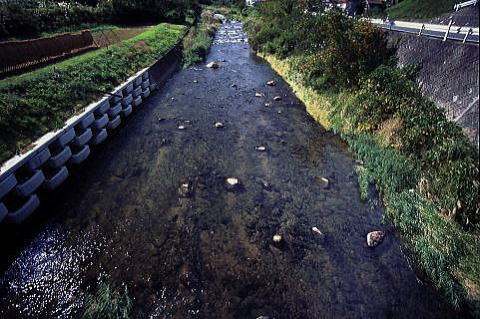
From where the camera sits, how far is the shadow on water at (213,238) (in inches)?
334

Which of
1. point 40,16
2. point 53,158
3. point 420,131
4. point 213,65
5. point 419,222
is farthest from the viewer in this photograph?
point 213,65

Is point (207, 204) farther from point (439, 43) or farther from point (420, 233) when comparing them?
point (439, 43)

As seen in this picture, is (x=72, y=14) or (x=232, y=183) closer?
(x=232, y=183)

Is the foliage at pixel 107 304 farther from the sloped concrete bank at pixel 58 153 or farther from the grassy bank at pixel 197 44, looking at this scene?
the grassy bank at pixel 197 44

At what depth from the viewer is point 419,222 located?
34.2 ft

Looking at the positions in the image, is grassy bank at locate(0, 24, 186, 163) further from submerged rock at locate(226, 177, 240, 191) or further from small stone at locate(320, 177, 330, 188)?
small stone at locate(320, 177, 330, 188)

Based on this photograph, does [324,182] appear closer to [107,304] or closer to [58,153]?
[107,304]

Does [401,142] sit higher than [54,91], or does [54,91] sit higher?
[54,91]

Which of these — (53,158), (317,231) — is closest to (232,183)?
(317,231)

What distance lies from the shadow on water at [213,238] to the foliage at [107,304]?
29 centimetres

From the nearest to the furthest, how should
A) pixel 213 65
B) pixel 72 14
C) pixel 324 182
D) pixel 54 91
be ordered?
pixel 324 182
pixel 54 91
pixel 213 65
pixel 72 14

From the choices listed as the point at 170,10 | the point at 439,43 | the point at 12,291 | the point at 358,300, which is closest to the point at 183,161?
the point at 12,291

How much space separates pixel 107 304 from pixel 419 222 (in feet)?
31.9

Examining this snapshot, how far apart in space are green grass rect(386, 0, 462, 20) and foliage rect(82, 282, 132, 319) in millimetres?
37373
